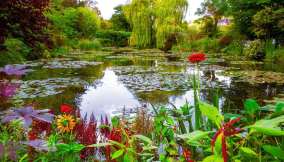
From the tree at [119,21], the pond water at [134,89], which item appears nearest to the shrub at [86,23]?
the tree at [119,21]

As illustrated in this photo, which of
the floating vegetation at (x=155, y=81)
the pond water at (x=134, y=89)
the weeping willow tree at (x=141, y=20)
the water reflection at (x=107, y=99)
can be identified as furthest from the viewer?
the weeping willow tree at (x=141, y=20)

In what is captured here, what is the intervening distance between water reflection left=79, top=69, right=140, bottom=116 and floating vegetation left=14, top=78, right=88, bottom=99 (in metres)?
0.61

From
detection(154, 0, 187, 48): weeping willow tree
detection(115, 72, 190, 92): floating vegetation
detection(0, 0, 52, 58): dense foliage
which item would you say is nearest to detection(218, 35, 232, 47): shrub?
detection(154, 0, 187, 48): weeping willow tree

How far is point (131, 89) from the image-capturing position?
8.05 metres

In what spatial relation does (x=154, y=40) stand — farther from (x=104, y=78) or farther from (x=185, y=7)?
(x=104, y=78)

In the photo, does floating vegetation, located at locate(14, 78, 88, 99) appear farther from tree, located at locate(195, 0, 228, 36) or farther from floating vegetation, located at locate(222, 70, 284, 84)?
tree, located at locate(195, 0, 228, 36)

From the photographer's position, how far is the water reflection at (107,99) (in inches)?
242

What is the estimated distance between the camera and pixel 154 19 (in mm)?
24812

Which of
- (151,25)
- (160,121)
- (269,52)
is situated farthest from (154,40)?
(160,121)

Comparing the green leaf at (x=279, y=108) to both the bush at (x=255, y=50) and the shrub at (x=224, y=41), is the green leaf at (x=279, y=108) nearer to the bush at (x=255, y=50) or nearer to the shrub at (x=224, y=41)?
the bush at (x=255, y=50)

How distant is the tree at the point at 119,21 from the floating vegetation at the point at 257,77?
28612mm

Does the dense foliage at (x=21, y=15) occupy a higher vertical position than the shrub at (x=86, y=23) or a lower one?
lower

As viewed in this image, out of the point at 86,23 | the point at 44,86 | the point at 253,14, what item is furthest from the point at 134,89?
the point at 86,23

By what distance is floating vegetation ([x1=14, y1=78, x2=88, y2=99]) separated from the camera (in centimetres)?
709
